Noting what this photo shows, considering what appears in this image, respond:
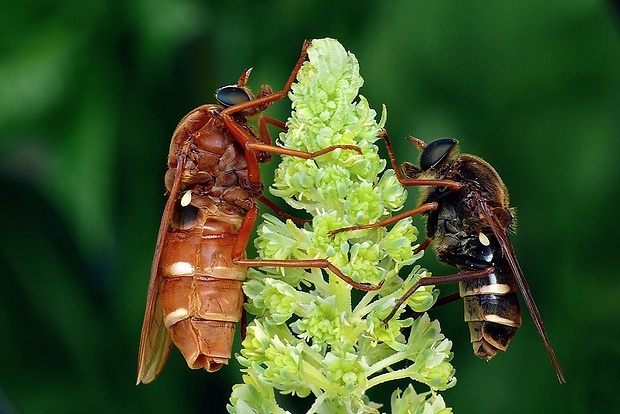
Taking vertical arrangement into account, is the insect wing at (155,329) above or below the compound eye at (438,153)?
below

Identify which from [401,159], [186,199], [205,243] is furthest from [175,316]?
[401,159]

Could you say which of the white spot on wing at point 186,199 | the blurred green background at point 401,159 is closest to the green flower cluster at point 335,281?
the white spot on wing at point 186,199

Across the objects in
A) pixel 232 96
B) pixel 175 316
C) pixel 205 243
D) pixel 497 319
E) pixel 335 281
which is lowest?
pixel 497 319

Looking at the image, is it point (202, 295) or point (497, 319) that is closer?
point (202, 295)

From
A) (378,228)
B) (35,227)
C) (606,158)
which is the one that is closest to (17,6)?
(35,227)

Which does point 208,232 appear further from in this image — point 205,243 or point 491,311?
point 491,311

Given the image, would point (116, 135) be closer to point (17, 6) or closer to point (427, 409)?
point (17, 6)

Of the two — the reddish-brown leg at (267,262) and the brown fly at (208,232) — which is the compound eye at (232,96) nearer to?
the brown fly at (208,232)
